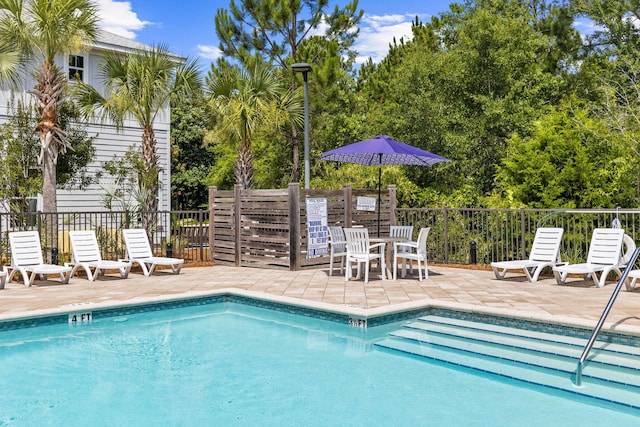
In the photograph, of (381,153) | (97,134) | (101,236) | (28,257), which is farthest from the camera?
(97,134)

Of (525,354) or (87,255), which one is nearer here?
(525,354)

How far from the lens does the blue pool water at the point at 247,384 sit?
466cm

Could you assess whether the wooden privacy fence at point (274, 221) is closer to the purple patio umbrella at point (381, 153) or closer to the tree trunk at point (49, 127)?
the purple patio umbrella at point (381, 153)

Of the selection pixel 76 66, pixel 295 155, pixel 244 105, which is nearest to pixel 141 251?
pixel 244 105

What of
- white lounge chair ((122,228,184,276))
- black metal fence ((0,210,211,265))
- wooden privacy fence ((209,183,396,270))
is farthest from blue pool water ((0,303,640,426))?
black metal fence ((0,210,211,265))

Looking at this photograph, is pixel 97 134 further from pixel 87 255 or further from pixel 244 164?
pixel 87 255

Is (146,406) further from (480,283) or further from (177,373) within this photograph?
(480,283)

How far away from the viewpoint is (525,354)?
6117mm

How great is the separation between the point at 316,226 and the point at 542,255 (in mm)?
4353

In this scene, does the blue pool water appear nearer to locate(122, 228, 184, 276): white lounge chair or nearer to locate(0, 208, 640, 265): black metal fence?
locate(122, 228, 184, 276): white lounge chair

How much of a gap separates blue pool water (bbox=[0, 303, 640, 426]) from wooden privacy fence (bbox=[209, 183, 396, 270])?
4343 mm

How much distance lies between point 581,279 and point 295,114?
34.5 feet

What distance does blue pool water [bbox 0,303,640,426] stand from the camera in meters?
4.66

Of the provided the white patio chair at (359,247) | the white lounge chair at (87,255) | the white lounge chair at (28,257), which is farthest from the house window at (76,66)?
the white patio chair at (359,247)
